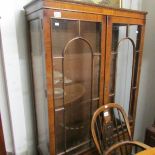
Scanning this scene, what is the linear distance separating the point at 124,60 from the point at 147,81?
2.00ft

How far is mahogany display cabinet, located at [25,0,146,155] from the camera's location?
113 cm

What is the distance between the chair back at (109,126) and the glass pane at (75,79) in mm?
85

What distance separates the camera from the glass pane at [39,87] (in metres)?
1.25

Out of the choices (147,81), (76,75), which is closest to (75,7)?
(76,75)

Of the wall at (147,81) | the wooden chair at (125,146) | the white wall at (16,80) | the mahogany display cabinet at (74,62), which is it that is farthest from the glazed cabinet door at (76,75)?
the wall at (147,81)

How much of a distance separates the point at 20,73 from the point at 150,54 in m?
1.61

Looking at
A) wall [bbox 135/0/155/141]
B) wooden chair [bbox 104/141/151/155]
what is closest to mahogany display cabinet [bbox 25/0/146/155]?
wooden chair [bbox 104/141/151/155]

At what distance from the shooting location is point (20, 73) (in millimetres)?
1453

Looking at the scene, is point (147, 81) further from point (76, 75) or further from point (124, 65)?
point (76, 75)

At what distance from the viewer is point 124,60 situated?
1868mm

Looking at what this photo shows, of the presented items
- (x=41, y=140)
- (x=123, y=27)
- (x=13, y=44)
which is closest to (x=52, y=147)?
(x=41, y=140)

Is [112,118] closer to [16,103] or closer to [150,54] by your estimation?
[16,103]

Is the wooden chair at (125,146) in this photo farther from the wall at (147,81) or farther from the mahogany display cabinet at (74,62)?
the wall at (147,81)

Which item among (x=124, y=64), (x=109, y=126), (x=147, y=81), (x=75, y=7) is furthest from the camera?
(x=147, y=81)
